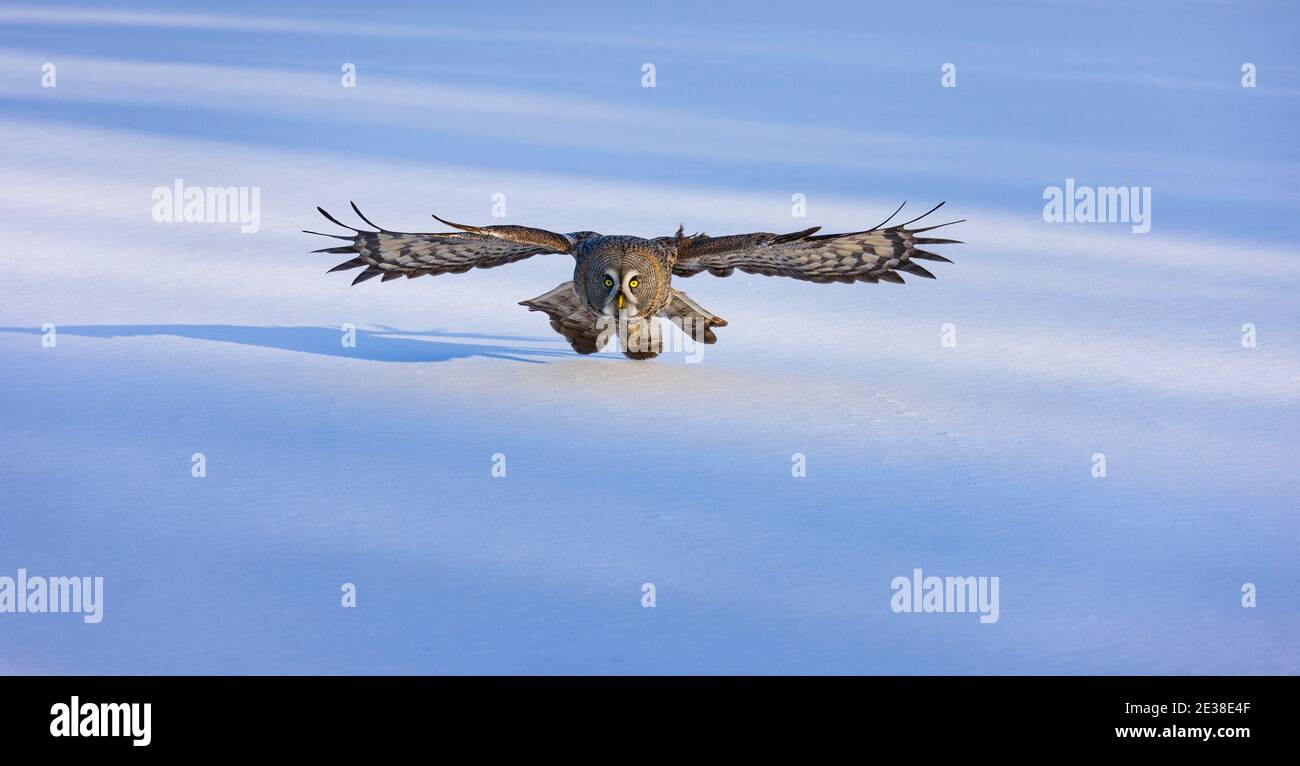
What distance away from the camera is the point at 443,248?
6930 millimetres

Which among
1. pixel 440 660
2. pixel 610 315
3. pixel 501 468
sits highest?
pixel 610 315

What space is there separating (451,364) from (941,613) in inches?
119

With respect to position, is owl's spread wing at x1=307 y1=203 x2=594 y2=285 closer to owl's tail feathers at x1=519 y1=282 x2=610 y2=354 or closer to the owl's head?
owl's tail feathers at x1=519 y1=282 x2=610 y2=354

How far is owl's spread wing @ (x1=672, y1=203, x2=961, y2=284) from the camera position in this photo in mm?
6754

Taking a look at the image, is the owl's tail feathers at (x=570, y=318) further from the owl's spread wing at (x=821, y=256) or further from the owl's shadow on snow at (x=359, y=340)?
the owl's spread wing at (x=821, y=256)

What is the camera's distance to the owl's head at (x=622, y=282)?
6.43 m

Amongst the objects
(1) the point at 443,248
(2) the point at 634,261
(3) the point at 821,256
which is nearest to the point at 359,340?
(1) the point at 443,248

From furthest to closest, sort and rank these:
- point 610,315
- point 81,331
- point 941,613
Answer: point 81,331, point 610,315, point 941,613

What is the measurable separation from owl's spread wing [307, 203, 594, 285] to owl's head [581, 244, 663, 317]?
323 mm

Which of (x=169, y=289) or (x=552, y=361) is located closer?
(x=552, y=361)

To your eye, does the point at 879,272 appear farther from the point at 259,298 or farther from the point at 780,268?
the point at 259,298

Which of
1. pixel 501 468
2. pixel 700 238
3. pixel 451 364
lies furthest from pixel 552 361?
pixel 501 468

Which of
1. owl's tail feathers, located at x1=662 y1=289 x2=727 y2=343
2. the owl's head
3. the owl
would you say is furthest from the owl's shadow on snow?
the owl's head

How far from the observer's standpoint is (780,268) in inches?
277
